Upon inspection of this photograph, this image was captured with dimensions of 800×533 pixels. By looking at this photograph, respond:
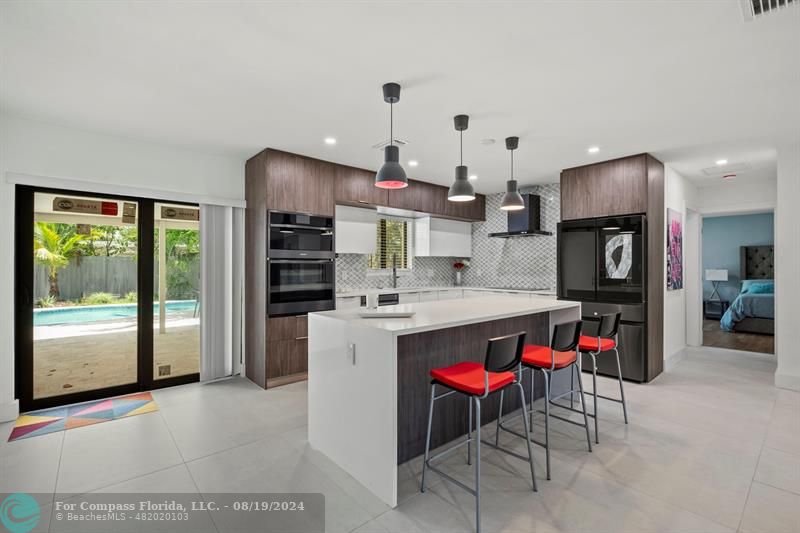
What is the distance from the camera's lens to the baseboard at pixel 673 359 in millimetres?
4874

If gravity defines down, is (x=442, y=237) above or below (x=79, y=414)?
above

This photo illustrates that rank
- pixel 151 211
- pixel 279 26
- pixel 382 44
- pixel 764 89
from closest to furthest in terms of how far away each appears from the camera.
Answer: pixel 279 26 < pixel 382 44 < pixel 764 89 < pixel 151 211

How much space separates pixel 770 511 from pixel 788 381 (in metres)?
2.94

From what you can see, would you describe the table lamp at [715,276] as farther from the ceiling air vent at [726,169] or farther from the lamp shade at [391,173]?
the lamp shade at [391,173]

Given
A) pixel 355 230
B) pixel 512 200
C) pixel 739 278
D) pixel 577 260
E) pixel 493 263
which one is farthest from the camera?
pixel 739 278

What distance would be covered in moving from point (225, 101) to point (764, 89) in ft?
13.1

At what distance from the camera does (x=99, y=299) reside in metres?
3.87

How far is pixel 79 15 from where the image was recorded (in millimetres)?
1997

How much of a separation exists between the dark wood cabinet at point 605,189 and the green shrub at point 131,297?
16.6ft

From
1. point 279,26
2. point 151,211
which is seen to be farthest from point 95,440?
point 279,26

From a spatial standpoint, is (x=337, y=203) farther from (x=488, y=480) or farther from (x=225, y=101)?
(x=488, y=480)

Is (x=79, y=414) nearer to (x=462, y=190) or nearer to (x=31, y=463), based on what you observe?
(x=31, y=463)

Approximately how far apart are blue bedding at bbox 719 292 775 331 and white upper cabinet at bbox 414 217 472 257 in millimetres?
5326

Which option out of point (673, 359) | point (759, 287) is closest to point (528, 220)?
point (673, 359)
